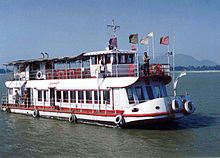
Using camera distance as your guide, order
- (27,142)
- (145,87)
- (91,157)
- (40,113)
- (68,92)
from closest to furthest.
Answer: (91,157), (27,142), (145,87), (68,92), (40,113)

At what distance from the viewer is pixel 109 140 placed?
1895cm

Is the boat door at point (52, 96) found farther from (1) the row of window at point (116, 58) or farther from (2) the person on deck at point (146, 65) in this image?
(2) the person on deck at point (146, 65)

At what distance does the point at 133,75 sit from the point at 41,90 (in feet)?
32.0

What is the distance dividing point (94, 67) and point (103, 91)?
7.52 feet

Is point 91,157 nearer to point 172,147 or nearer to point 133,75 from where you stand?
point 172,147

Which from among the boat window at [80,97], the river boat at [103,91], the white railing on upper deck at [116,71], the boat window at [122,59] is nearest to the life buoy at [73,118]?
the river boat at [103,91]

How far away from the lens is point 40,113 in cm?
2767

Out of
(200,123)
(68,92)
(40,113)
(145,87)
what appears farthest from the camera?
(40,113)

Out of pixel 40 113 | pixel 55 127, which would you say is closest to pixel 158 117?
pixel 55 127

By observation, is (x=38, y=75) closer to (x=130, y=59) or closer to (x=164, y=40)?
(x=130, y=59)

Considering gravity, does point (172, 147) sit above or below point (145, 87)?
below

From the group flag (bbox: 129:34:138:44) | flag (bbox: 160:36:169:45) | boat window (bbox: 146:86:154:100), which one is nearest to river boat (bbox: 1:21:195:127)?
boat window (bbox: 146:86:154:100)

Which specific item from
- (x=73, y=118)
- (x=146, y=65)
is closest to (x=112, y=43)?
(x=146, y=65)

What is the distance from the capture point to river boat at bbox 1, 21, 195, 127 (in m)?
20.7
